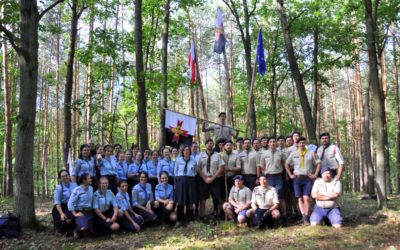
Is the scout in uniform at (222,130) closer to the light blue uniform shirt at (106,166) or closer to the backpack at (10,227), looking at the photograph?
the light blue uniform shirt at (106,166)

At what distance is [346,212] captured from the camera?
901 cm

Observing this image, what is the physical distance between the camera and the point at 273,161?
8086 millimetres

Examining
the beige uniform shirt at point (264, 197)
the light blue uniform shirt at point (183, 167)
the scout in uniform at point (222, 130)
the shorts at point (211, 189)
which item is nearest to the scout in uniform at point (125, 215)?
the light blue uniform shirt at point (183, 167)

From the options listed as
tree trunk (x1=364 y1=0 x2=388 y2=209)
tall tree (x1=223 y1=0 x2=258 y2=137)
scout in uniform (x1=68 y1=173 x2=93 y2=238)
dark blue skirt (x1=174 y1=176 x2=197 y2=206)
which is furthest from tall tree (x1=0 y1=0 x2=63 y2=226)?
tall tree (x1=223 y1=0 x2=258 y2=137)

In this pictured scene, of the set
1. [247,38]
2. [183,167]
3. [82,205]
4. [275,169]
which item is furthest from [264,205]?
[247,38]

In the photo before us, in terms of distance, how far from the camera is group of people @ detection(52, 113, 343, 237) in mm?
7430

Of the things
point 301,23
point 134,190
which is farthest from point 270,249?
point 301,23

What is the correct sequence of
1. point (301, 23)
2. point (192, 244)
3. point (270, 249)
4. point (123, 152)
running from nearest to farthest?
point (270, 249) → point (192, 244) → point (123, 152) → point (301, 23)

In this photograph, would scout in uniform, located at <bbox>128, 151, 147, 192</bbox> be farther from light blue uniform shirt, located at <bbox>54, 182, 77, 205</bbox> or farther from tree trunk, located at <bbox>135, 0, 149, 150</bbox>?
tree trunk, located at <bbox>135, 0, 149, 150</bbox>

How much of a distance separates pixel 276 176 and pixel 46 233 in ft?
16.3

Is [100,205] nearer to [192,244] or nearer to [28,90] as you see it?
[192,244]

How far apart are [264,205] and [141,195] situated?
2716 millimetres

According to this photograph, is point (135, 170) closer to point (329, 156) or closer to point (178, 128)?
point (178, 128)

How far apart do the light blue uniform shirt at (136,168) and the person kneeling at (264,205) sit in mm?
2714
